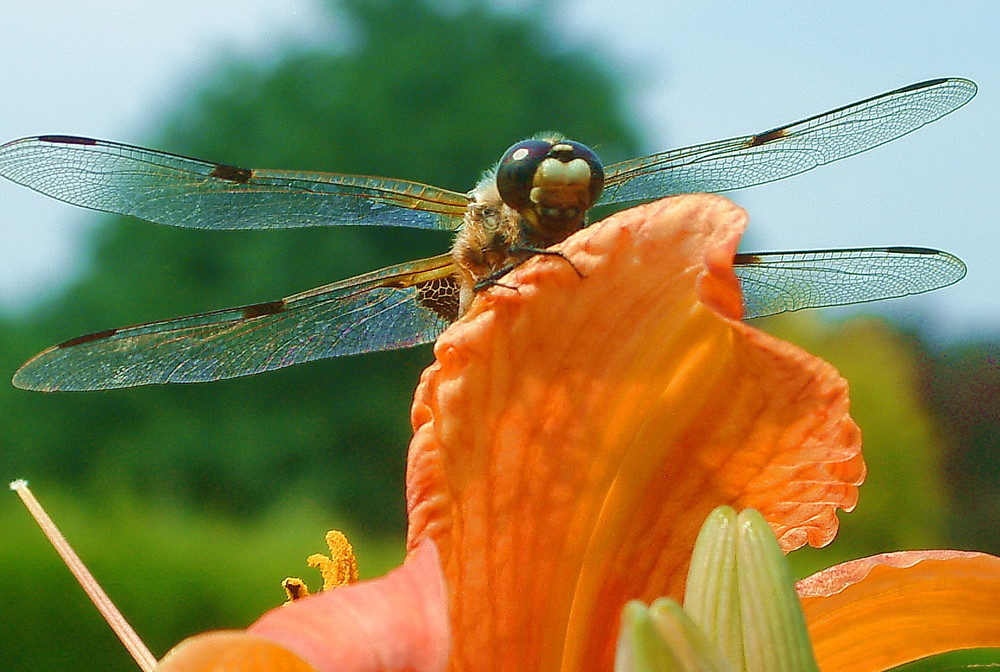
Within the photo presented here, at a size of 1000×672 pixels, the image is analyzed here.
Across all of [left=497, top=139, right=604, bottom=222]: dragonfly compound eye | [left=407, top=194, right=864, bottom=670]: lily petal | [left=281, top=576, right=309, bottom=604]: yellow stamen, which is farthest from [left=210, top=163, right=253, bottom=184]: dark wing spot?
[left=407, top=194, right=864, bottom=670]: lily petal

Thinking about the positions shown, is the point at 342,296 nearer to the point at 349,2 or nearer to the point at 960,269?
the point at 960,269

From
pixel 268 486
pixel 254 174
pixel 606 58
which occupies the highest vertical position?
pixel 606 58

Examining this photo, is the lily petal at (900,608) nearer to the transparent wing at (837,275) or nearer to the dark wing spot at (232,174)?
the transparent wing at (837,275)

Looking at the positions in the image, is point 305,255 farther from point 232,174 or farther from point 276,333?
point 276,333

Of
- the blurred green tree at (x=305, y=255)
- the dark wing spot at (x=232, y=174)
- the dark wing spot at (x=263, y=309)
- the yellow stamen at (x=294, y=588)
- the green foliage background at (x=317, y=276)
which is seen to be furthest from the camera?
the blurred green tree at (x=305, y=255)

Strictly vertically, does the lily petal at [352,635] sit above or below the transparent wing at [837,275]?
below

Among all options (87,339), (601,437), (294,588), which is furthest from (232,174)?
(601,437)

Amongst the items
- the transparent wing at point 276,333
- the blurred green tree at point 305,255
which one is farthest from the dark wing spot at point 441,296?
the blurred green tree at point 305,255

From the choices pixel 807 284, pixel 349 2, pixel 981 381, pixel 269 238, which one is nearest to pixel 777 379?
pixel 807 284
